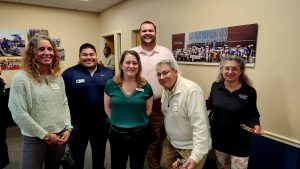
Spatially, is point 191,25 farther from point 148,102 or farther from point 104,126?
point 104,126

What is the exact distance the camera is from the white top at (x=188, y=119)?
4.82 feet

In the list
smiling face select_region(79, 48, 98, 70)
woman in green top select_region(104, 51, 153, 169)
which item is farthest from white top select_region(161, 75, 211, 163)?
smiling face select_region(79, 48, 98, 70)

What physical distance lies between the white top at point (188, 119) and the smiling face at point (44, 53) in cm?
97

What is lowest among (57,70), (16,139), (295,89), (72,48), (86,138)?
(16,139)

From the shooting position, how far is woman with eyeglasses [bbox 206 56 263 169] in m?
1.70

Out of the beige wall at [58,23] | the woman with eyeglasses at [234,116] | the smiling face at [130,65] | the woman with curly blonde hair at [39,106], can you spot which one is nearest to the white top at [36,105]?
the woman with curly blonde hair at [39,106]

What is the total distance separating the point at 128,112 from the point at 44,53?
2.59 ft

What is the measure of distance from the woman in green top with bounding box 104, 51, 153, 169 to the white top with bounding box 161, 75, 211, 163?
21cm

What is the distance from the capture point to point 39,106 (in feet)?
4.86

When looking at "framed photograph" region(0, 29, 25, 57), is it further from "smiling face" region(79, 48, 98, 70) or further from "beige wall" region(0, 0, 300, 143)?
"smiling face" region(79, 48, 98, 70)

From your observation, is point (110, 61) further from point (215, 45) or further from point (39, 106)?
point (39, 106)

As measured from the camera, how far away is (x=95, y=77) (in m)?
2.06

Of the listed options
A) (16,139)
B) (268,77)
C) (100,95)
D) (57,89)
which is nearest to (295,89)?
(268,77)

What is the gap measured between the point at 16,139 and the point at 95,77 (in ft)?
8.90
